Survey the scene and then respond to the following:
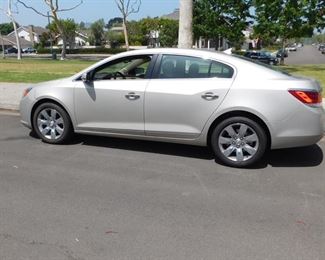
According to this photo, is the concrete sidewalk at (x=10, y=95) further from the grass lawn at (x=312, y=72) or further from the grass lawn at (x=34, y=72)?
the grass lawn at (x=312, y=72)

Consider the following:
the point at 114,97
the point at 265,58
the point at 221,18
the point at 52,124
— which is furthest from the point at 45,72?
the point at 265,58

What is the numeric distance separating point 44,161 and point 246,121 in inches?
106

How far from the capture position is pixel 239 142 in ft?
18.0

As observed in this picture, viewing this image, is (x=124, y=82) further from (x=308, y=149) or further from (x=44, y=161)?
(x=308, y=149)

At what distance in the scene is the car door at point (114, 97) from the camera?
586 cm

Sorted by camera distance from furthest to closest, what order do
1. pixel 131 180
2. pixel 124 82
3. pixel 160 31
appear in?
pixel 160 31 < pixel 124 82 < pixel 131 180

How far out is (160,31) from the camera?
68.8 m

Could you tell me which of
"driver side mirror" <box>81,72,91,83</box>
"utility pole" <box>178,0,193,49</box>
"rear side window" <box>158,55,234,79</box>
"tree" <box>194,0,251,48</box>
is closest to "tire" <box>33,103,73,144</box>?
"driver side mirror" <box>81,72,91,83</box>

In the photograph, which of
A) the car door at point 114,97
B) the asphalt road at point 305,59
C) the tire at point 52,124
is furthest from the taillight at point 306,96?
the asphalt road at point 305,59

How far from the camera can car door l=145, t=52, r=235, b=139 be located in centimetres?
548

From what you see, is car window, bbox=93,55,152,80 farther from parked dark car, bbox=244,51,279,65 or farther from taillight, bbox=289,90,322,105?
parked dark car, bbox=244,51,279,65

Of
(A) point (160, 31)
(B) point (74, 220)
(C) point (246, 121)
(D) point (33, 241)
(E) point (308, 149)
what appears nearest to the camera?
(D) point (33, 241)

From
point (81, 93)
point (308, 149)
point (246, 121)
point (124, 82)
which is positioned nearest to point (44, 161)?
point (81, 93)

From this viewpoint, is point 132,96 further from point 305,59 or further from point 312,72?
point 305,59
